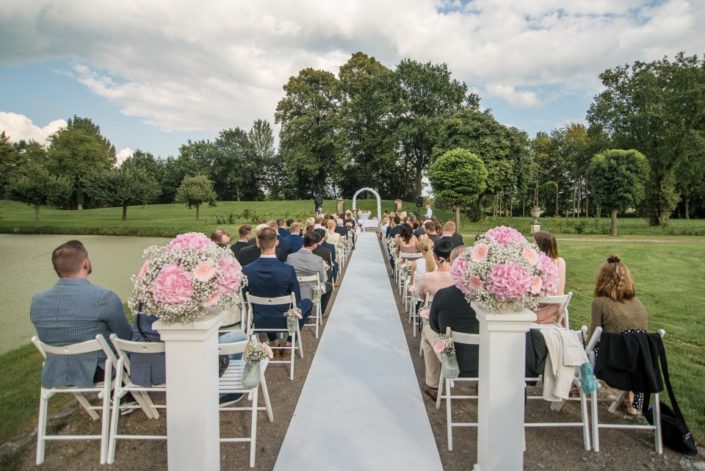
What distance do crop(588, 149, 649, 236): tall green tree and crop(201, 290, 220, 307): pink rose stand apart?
987 inches

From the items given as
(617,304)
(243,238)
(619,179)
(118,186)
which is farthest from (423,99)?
(617,304)

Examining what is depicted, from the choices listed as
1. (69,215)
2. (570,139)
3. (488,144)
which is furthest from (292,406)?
(570,139)

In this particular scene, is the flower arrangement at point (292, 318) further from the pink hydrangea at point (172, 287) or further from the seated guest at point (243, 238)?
the seated guest at point (243, 238)

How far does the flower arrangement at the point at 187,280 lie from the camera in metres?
2.46

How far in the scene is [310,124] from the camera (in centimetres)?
4053

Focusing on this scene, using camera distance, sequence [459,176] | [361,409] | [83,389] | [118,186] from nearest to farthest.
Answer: [83,389], [361,409], [459,176], [118,186]

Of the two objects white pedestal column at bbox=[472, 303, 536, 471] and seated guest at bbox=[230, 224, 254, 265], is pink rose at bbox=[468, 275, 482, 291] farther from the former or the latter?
seated guest at bbox=[230, 224, 254, 265]

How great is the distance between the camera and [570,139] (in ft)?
154

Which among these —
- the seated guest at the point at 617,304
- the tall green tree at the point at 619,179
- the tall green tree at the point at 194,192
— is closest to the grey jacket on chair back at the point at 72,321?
the seated guest at the point at 617,304

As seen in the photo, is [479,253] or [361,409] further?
[361,409]

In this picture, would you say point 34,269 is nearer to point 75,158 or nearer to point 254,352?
point 254,352

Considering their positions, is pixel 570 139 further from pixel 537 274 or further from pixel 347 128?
pixel 537 274

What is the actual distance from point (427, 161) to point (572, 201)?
21.5 meters

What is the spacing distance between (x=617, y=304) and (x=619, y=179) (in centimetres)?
2352
